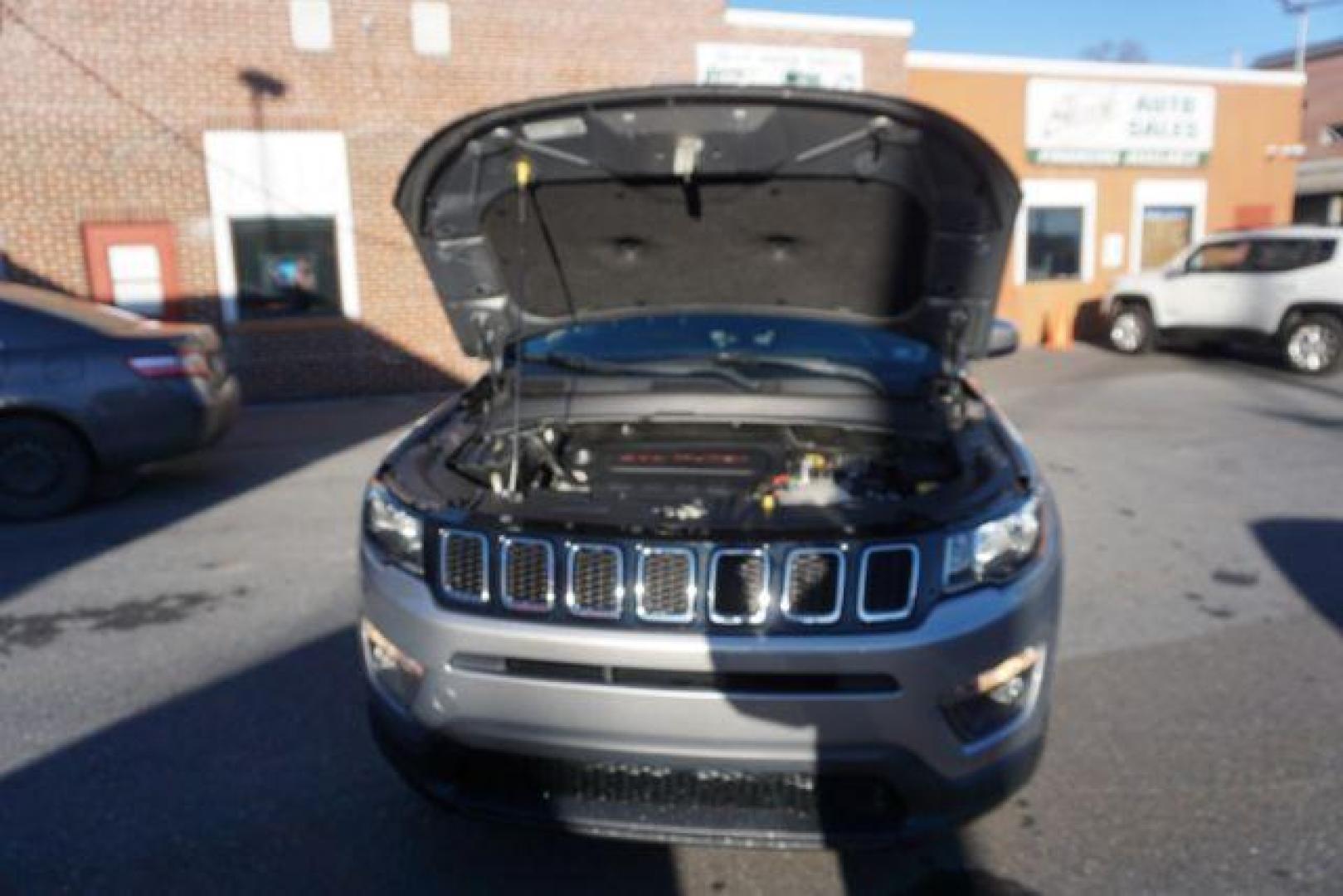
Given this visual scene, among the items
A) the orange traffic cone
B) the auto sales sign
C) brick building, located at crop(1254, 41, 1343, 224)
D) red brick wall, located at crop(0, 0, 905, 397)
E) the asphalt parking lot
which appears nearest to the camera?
the asphalt parking lot

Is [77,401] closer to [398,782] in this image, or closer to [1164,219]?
[398,782]

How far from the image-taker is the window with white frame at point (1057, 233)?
15469mm

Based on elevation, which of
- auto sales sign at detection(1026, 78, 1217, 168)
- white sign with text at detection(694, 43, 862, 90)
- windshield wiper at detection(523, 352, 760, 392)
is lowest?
windshield wiper at detection(523, 352, 760, 392)

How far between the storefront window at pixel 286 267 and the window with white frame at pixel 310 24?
6.36ft

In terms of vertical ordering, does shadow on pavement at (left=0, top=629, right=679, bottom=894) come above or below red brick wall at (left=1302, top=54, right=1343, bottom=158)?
below

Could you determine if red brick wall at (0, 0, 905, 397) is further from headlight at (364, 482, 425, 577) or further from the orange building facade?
headlight at (364, 482, 425, 577)

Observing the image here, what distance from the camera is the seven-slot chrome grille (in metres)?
2.26

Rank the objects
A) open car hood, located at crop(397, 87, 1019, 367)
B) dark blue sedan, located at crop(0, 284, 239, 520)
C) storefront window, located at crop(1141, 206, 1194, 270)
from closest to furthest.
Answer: open car hood, located at crop(397, 87, 1019, 367) → dark blue sedan, located at crop(0, 284, 239, 520) → storefront window, located at crop(1141, 206, 1194, 270)

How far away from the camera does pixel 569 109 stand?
2.99 m

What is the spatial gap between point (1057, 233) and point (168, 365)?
1359 centimetres

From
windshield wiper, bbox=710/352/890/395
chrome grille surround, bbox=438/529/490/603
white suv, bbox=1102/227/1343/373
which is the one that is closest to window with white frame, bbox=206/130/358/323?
windshield wiper, bbox=710/352/890/395

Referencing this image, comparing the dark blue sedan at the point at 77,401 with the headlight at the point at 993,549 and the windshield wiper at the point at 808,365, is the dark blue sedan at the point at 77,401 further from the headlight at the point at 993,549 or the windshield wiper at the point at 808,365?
the headlight at the point at 993,549

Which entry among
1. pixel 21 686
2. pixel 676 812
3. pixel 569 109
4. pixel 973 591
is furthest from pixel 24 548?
pixel 973 591

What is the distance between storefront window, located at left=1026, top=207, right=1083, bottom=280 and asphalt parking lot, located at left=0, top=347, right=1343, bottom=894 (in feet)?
31.3
